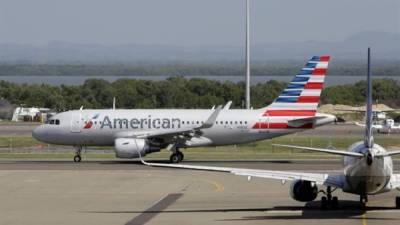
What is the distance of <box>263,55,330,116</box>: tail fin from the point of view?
54.9 metres

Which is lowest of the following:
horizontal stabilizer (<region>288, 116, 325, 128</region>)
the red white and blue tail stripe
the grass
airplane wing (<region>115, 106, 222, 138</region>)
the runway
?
the runway

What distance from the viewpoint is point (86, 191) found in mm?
38906

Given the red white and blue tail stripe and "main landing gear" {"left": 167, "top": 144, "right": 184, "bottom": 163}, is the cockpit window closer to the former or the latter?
"main landing gear" {"left": 167, "top": 144, "right": 184, "bottom": 163}

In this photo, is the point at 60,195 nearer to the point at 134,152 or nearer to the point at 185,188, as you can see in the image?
the point at 185,188

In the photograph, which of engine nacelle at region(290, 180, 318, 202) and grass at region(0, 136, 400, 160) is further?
grass at region(0, 136, 400, 160)

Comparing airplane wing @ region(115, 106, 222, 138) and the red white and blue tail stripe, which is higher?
the red white and blue tail stripe

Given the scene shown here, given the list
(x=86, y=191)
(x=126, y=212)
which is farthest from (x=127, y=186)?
(x=126, y=212)

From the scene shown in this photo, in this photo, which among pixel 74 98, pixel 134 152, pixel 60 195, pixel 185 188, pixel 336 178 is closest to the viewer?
pixel 336 178

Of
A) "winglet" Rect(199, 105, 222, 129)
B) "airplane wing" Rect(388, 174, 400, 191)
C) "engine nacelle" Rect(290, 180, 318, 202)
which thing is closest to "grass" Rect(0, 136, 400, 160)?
"winglet" Rect(199, 105, 222, 129)

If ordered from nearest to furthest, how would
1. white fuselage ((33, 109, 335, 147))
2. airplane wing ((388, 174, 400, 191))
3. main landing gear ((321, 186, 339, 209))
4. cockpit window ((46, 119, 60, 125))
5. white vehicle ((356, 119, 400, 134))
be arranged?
airplane wing ((388, 174, 400, 191)) → main landing gear ((321, 186, 339, 209)) → white fuselage ((33, 109, 335, 147)) → cockpit window ((46, 119, 60, 125)) → white vehicle ((356, 119, 400, 134))

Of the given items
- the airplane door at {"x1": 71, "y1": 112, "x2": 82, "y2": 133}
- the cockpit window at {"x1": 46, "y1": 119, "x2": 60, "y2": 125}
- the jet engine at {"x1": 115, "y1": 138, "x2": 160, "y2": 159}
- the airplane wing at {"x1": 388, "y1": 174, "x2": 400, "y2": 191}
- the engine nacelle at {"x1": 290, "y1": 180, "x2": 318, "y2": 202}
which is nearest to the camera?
the airplane wing at {"x1": 388, "y1": 174, "x2": 400, "y2": 191}

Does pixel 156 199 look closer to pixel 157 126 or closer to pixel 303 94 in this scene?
pixel 157 126

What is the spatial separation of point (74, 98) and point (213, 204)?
99.1m

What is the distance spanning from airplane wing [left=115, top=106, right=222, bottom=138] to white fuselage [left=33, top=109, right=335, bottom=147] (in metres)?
0.07
